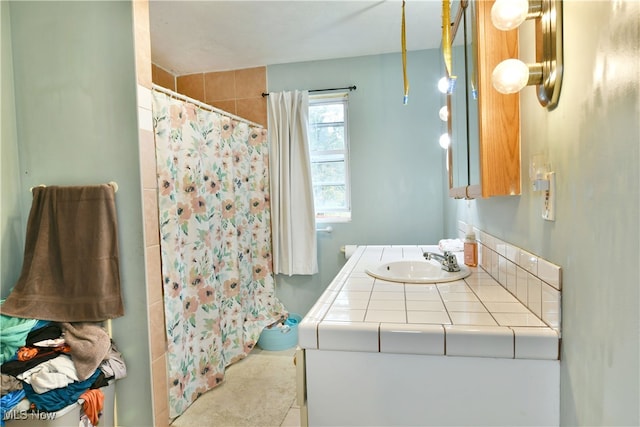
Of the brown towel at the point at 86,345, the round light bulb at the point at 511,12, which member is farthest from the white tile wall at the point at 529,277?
the brown towel at the point at 86,345

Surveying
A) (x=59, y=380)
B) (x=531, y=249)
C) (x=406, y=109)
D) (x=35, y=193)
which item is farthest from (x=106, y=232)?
(x=406, y=109)

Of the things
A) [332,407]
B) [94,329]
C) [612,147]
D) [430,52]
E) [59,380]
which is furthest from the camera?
[430,52]

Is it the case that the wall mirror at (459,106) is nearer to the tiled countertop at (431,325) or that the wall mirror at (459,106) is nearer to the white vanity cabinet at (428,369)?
the tiled countertop at (431,325)

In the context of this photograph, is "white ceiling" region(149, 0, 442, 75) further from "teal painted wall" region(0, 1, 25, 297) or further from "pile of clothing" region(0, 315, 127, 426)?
"pile of clothing" region(0, 315, 127, 426)

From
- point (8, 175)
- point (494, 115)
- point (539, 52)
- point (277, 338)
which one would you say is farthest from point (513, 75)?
point (277, 338)

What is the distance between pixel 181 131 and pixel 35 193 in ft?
2.40

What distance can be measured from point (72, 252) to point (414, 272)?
152 cm

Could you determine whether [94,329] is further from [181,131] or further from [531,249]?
[531,249]

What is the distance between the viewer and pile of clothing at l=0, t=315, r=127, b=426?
125cm

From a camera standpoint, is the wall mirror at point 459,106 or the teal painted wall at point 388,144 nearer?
the wall mirror at point 459,106

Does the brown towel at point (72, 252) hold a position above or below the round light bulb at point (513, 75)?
below

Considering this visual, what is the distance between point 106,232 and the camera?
1470 millimetres

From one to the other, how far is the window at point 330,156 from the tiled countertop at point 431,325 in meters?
1.73

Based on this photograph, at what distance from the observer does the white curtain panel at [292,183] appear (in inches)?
106
